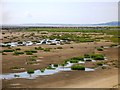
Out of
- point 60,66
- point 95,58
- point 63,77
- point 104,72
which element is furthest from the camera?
point 95,58

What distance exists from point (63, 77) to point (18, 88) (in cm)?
518

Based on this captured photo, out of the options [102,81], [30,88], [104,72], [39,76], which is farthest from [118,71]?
[30,88]

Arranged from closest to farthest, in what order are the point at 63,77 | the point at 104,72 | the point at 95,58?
the point at 63,77, the point at 104,72, the point at 95,58

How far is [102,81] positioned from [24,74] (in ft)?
23.4

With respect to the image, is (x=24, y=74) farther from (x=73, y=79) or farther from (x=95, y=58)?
(x=95, y=58)

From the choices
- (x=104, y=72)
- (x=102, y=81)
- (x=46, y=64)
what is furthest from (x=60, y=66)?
(x=102, y=81)

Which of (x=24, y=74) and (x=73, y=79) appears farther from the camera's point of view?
(x=24, y=74)

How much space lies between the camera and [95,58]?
36094 millimetres

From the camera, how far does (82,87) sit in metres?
19.8

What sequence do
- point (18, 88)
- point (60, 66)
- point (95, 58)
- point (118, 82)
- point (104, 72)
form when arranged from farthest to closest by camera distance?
1. point (95, 58)
2. point (60, 66)
3. point (104, 72)
4. point (118, 82)
5. point (18, 88)

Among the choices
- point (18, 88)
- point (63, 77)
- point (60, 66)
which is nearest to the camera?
point (18, 88)

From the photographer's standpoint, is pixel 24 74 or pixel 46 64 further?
pixel 46 64

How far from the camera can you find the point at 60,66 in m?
30.2

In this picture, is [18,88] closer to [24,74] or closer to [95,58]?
[24,74]
